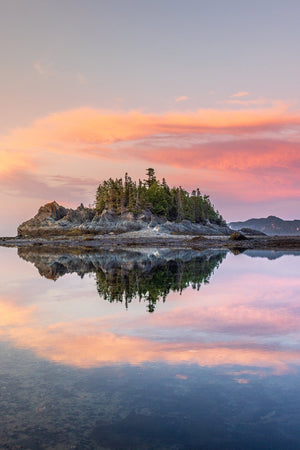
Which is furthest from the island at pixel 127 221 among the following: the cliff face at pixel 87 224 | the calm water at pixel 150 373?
the calm water at pixel 150 373

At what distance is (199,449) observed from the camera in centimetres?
577

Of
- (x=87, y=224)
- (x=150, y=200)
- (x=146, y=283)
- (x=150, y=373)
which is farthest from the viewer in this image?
(x=150, y=200)

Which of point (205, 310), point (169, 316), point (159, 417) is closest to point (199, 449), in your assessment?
point (159, 417)

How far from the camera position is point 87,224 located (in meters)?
119

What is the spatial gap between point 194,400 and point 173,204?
154447mm

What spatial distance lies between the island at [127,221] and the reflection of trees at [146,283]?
58.8 m

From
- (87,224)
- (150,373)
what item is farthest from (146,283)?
(87,224)

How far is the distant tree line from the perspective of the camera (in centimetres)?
13775

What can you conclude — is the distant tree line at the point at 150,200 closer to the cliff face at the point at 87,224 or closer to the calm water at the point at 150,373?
the cliff face at the point at 87,224

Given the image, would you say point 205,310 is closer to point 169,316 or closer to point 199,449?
point 169,316

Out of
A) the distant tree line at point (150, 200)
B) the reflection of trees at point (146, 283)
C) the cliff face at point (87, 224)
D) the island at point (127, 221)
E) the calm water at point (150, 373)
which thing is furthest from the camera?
the distant tree line at point (150, 200)

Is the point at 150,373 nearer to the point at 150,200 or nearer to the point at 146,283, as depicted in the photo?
the point at 146,283

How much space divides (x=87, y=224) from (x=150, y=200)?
36826 millimetres

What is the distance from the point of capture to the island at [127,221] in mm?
100812
